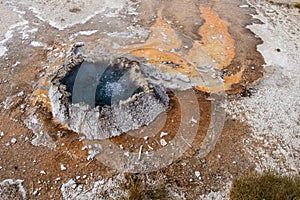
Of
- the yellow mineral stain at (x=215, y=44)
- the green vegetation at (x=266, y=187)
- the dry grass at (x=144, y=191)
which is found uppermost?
the green vegetation at (x=266, y=187)

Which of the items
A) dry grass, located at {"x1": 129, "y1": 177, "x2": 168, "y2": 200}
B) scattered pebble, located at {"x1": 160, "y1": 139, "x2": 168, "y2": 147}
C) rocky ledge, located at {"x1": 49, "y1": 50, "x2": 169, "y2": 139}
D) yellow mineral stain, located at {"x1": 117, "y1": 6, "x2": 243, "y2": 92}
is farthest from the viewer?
yellow mineral stain, located at {"x1": 117, "y1": 6, "x2": 243, "y2": 92}

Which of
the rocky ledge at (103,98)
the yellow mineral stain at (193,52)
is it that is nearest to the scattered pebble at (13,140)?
the rocky ledge at (103,98)

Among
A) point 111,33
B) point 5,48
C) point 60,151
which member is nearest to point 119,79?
point 60,151

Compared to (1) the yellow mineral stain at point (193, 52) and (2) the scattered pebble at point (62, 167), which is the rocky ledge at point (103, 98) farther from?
(1) the yellow mineral stain at point (193, 52)

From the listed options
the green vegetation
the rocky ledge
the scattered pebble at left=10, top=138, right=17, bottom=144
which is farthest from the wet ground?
the green vegetation

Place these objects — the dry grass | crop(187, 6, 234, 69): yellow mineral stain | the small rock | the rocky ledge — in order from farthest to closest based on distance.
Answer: crop(187, 6, 234, 69): yellow mineral stain < the small rock < the rocky ledge < the dry grass

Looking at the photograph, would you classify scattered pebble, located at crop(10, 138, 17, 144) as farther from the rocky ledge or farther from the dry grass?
the dry grass
